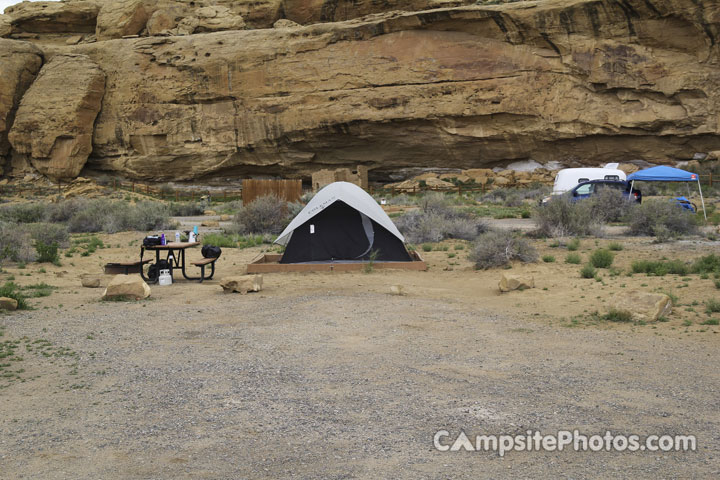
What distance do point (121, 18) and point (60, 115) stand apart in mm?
9147

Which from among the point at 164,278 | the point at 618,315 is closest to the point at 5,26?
the point at 164,278

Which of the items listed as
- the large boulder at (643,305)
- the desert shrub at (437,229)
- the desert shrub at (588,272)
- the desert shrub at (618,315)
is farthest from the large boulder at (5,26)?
the desert shrub at (618,315)

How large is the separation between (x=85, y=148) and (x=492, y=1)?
26.4 metres

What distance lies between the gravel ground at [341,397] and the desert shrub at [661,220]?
1062cm

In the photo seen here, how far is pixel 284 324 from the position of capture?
25.2 feet

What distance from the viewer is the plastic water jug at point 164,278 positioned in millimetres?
11031

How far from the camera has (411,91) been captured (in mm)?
35062

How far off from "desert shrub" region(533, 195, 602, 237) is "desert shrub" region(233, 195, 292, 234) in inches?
304

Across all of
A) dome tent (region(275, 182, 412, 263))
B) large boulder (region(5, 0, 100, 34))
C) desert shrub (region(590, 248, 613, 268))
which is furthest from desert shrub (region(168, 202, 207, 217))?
large boulder (region(5, 0, 100, 34))

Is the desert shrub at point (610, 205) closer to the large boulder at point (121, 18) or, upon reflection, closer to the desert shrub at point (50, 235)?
the desert shrub at point (50, 235)

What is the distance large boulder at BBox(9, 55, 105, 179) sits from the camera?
39.0m

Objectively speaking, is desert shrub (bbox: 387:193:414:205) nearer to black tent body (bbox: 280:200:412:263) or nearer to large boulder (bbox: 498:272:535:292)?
black tent body (bbox: 280:200:412:263)

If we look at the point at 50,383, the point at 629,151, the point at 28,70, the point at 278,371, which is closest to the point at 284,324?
the point at 278,371

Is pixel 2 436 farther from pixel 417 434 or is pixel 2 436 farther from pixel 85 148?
pixel 85 148
